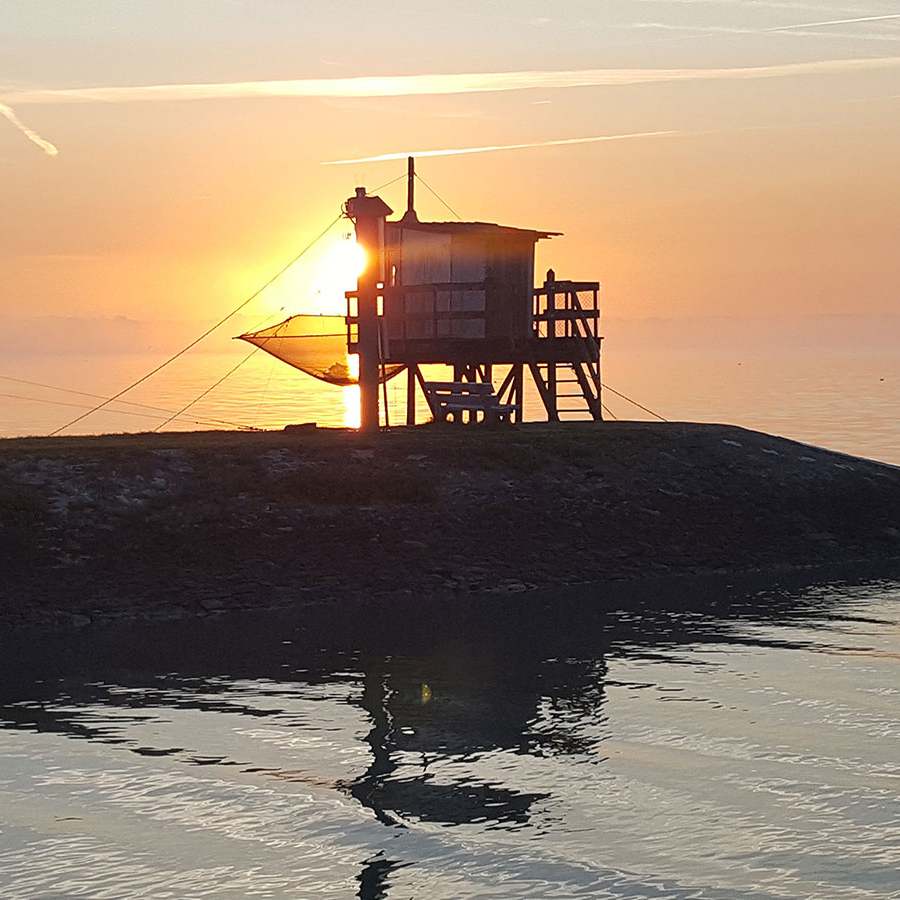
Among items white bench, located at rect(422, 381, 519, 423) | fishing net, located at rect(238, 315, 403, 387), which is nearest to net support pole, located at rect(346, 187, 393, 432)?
white bench, located at rect(422, 381, 519, 423)

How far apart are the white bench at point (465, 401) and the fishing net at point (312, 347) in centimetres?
372

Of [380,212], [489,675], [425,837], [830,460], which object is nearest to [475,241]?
[380,212]

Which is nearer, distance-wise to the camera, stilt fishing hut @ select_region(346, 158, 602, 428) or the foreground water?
the foreground water

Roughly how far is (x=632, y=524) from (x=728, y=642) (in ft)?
28.3

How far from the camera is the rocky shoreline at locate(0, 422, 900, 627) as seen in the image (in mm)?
26312

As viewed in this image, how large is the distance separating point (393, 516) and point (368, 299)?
9.81 m

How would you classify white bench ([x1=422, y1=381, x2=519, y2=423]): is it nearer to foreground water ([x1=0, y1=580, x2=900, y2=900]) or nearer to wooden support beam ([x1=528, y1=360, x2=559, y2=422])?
wooden support beam ([x1=528, y1=360, x2=559, y2=422])

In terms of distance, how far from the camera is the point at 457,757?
628 inches

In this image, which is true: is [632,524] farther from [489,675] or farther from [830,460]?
[489,675]

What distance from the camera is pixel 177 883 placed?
38.8ft

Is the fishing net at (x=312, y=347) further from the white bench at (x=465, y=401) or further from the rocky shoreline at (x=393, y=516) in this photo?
the rocky shoreline at (x=393, y=516)

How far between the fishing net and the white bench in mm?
3722

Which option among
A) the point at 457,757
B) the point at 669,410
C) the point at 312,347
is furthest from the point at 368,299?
the point at 669,410

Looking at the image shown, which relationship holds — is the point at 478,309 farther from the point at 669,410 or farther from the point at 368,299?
the point at 669,410
